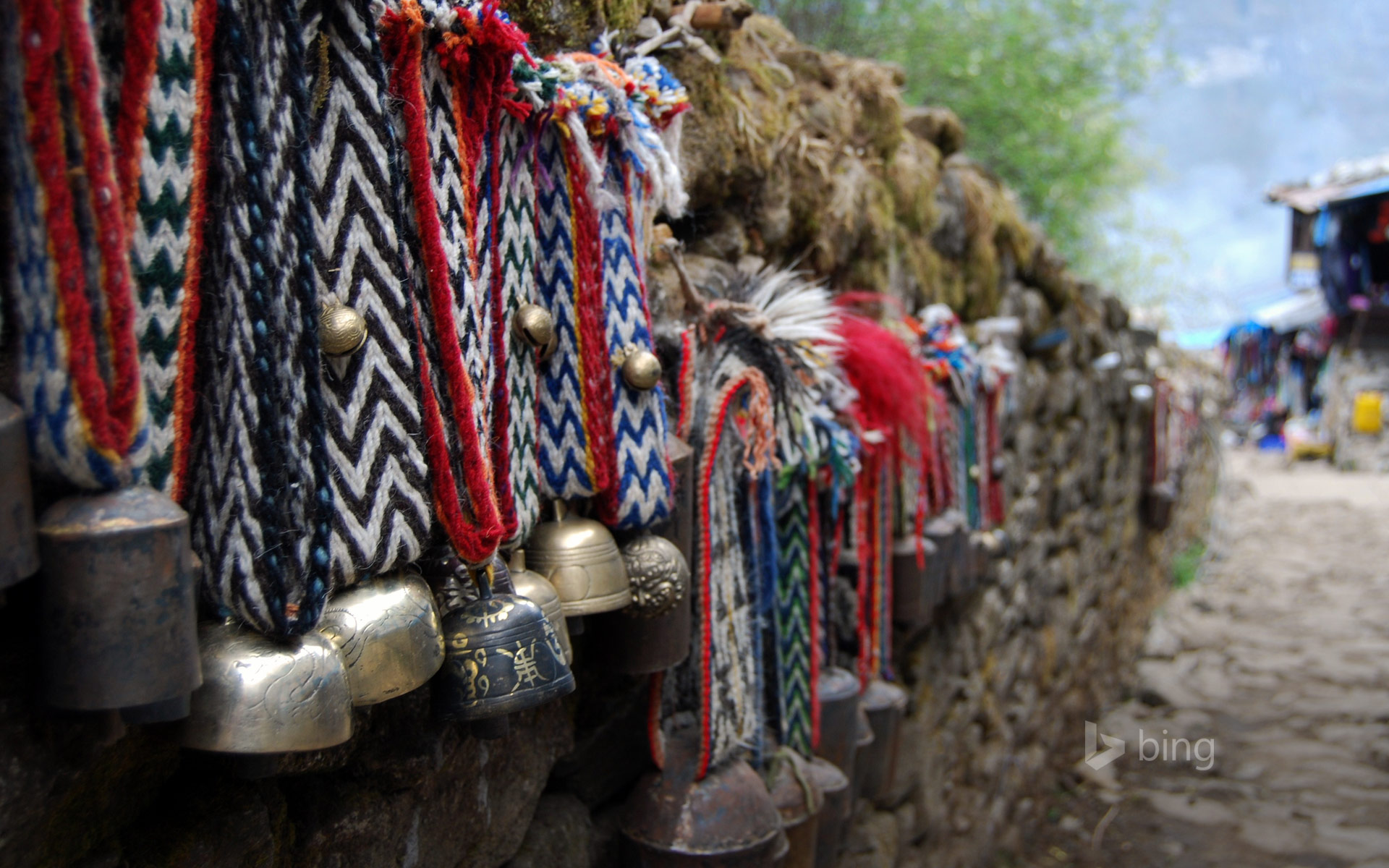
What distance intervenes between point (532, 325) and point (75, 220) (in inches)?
18.3

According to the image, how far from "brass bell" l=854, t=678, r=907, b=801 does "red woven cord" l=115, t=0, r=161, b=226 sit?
70.4 inches

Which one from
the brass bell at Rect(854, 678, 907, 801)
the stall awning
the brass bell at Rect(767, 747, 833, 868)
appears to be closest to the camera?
the brass bell at Rect(767, 747, 833, 868)

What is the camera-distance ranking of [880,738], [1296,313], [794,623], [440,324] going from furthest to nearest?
[1296,313]
[880,738]
[794,623]
[440,324]

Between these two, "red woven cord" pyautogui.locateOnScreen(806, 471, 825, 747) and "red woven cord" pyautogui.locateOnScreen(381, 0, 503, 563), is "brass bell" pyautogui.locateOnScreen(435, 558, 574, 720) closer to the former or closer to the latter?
"red woven cord" pyautogui.locateOnScreen(381, 0, 503, 563)

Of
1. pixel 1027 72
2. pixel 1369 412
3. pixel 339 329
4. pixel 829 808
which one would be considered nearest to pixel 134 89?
pixel 339 329

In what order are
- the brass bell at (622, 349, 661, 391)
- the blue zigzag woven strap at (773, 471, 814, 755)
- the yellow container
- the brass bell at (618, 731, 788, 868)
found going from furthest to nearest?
1. the yellow container
2. the blue zigzag woven strap at (773, 471, 814, 755)
3. the brass bell at (618, 731, 788, 868)
4. the brass bell at (622, 349, 661, 391)

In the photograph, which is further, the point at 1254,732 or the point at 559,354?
the point at 1254,732

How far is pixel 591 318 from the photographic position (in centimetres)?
104

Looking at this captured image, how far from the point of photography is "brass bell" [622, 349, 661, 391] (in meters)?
1.04

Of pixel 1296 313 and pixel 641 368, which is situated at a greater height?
pixel 1296 313

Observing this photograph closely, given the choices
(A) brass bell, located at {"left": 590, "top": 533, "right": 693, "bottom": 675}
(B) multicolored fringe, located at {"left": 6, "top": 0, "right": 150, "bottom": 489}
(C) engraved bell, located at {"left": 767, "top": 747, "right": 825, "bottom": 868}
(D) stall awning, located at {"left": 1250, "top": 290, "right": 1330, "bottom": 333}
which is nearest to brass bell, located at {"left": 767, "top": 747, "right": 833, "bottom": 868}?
(C) engraved bell, located at {"left": 767, "top": 747, "right": 825, "bottom": 868}

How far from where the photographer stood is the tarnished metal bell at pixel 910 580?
221 centimetres

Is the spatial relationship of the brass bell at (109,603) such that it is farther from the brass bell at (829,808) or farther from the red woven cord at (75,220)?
the brass bell at (829,808)

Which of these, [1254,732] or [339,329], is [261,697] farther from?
[1254,732]
